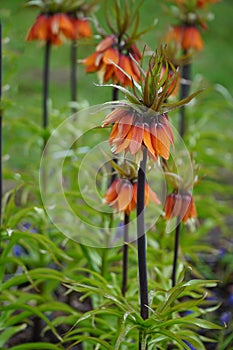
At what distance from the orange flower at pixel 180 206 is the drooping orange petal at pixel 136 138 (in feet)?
1.38

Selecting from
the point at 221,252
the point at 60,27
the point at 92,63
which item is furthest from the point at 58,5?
the point at 221,252

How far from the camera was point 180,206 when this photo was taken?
1615mm

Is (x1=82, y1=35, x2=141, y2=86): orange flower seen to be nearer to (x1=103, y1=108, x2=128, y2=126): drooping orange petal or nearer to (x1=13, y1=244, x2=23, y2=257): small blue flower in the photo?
(x1=103, y1=108, x2=128, y2=126): drooping orange petal

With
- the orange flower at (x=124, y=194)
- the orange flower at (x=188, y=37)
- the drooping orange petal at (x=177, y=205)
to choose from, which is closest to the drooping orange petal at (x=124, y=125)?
the orange flower at (x=124, y=194)

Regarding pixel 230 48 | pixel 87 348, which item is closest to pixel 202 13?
pixel 87 348

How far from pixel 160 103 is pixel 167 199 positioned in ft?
1.58

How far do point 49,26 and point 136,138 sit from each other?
1.03m

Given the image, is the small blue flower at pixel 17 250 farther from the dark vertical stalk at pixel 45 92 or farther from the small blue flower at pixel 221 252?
the small blue flower at pixel 221 252

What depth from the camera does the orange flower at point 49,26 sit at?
2121 millimetres

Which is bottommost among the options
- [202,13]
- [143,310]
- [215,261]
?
[215,261]

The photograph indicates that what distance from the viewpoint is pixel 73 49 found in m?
2.60

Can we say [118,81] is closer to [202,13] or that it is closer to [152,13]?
[202,13]

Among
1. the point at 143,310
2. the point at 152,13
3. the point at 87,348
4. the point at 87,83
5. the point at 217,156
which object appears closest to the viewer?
the point at 143,310

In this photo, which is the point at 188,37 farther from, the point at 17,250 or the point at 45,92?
the point at 17,250
